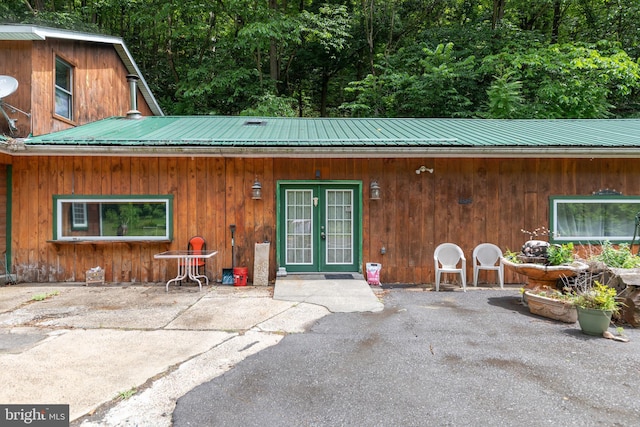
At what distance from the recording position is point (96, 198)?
245 inches

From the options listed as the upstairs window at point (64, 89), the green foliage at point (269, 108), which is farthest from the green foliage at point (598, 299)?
the green foliage at point (269, 108)

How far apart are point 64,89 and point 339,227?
21.6 ft

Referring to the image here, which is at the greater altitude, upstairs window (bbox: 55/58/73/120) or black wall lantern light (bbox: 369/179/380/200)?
upstairs window (bbox: 55/58/73/120)

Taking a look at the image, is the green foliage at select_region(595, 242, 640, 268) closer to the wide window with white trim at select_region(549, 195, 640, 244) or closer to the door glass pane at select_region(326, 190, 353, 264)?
the wide window with white trim at select_region(549, 195, 640, 244)

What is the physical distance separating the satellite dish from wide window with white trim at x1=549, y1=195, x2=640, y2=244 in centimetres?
996

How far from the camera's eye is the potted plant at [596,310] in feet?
12.3

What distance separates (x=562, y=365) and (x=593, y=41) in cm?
1685

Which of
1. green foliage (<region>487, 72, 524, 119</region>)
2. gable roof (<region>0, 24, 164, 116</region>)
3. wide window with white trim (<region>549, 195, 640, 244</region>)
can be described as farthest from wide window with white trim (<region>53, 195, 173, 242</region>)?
green foliage (<region>487, 72, 524, 119</region>)

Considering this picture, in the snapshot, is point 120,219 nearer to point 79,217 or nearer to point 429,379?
point 79,217

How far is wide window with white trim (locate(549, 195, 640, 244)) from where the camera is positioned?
21.2 feet

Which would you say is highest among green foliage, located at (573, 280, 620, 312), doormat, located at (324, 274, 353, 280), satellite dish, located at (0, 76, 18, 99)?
satellite dish, located at (0, 76, 18, 99)

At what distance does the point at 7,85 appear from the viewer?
20.0 ft

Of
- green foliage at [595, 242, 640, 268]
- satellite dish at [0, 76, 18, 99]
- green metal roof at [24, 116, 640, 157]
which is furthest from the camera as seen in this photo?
satellite dish at [0, 76, 18, 99]

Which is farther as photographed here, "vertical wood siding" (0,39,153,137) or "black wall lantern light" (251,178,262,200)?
"vertical wood siding" (0,39,153,137)
